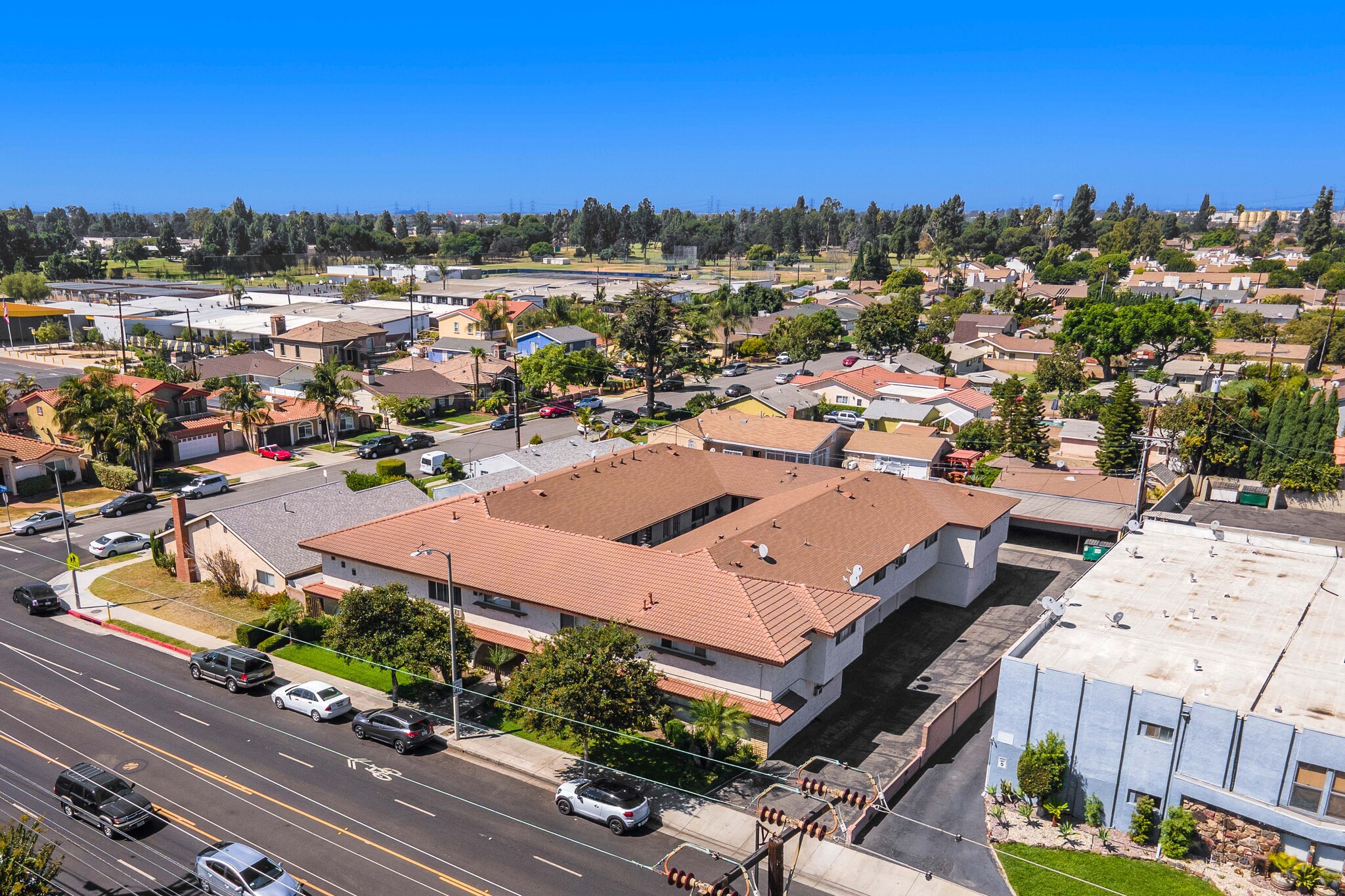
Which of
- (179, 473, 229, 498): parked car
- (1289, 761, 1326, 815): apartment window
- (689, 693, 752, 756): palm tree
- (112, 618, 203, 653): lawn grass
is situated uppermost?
(1289, 761, 1326, 815): apartment window

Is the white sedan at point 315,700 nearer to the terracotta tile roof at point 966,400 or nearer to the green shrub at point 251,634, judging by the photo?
the green shrub at point 251,634

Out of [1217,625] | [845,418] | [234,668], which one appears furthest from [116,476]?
[1217,625]

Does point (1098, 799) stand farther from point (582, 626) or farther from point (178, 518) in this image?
point (178, 518)

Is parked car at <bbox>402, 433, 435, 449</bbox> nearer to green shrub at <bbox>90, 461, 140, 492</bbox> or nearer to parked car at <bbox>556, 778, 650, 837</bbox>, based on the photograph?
green shrub at <bbox>90, 461, 140, 492</bbox>

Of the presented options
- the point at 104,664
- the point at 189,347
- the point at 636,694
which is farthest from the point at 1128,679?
the point at 189,347

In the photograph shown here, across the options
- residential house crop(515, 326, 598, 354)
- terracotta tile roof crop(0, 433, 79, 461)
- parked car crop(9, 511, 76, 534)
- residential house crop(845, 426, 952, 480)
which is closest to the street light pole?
parked car crop(9, 511, 76, 534)

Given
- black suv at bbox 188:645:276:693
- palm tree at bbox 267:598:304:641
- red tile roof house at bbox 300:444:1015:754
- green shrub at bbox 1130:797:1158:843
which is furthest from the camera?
palm tree at bbox 267:598:304:641

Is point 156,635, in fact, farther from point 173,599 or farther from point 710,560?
point 710,560
